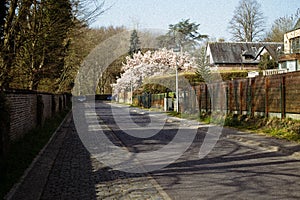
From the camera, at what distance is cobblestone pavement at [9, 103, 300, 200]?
6.49 m

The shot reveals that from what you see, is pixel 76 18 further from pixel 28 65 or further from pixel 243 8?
pixel 243 8

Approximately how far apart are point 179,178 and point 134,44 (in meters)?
66.0

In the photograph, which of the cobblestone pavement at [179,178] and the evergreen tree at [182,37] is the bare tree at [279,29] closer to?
the evergreen tree at [182,37]

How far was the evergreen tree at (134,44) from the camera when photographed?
68.4 m

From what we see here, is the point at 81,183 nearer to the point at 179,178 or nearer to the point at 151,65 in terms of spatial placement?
the point at 179,178

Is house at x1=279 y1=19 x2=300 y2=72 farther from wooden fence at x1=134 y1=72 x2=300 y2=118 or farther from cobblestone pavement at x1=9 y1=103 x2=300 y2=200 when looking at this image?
cobblestone pavement at x1=9 y1=103 x2=300 y2=200

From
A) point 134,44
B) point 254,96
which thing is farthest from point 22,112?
point 134,44

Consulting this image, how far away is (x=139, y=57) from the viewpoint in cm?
7019

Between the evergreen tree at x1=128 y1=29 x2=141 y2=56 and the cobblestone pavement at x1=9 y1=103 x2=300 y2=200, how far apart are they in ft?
186

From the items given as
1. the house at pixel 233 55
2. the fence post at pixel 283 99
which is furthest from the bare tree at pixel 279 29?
the fence post at pixel 283 99

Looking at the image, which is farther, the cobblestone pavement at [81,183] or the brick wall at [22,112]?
the brick wall at [22,112]

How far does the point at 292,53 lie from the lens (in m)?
42.2

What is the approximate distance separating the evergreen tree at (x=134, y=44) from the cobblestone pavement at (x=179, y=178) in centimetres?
5673

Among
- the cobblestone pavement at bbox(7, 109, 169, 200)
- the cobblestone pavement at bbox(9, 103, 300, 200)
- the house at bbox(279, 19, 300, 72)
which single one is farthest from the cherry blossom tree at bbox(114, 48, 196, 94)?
the cobblestone pavement at bbox(7, 109, 169, 200)
